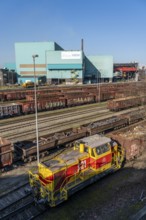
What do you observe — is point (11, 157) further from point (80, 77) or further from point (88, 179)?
point (80, 77)

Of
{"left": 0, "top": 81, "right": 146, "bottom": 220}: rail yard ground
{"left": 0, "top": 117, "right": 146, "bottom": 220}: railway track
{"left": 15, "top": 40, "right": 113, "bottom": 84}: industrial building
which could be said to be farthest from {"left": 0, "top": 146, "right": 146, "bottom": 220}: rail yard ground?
{"left": 15, "top": 40, "right": 113, "bottom": 84}: industrial building

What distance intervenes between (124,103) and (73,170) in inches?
1242

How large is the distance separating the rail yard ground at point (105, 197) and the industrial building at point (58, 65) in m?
80.5

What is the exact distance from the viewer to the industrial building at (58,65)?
3656 inches

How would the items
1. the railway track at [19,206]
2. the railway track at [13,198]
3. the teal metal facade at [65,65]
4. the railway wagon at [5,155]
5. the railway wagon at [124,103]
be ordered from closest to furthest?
the railway track at [19,206] < the railway track at [13,198] < the railway wagon at [5,155] < the railway wagon at [124,103] < the teal metal facade at [65,65]

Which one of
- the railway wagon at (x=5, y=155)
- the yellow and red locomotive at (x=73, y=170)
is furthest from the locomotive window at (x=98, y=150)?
the railway wagon at (x=5, y=155)

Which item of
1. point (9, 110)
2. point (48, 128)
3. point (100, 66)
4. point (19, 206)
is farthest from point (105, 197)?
point (100, 66)

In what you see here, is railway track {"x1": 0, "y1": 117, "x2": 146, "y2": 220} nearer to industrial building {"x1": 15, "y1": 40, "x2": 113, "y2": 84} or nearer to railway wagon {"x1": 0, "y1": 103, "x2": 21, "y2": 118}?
railway wagon {"x1": 0, "y1": 103, "x2": 21, "y2": 118}

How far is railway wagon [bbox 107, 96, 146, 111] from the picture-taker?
1554 inches

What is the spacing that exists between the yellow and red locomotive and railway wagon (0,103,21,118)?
23.1 meters

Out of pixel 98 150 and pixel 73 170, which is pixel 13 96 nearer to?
pixel 98 150

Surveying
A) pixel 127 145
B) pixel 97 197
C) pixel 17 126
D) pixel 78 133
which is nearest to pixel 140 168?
pixel 127 145

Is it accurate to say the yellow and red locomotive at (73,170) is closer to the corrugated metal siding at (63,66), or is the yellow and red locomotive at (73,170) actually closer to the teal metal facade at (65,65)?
the corrugated metal siding at (63,66)

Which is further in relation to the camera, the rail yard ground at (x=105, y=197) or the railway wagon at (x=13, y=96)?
the railway wagon at (x=13, y=96)
